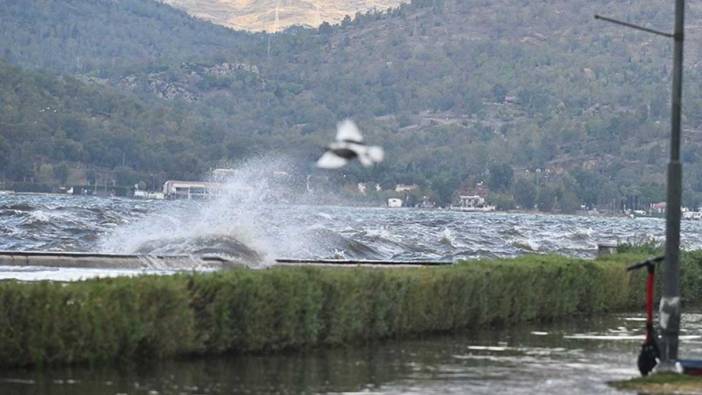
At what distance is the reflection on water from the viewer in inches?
821

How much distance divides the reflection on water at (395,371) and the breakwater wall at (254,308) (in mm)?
329

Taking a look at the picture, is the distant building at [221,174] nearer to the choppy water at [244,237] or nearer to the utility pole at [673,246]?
the choppy water at [244,237]

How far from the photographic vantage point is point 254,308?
2444 centimetres

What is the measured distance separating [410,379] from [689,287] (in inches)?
836

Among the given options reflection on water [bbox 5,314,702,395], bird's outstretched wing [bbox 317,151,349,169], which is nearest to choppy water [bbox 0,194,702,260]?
reflection on water [bbox 5,314,702,395]

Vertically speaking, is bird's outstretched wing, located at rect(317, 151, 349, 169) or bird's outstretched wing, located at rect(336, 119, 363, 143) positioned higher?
bird's outstretched wing, located at rect(336, 119, 363, 143)

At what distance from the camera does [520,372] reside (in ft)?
77.5

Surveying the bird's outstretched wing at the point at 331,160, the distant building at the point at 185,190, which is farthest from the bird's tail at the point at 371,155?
the distant building at the point at 185,190

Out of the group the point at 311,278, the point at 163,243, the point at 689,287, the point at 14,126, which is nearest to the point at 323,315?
the point at 311,278

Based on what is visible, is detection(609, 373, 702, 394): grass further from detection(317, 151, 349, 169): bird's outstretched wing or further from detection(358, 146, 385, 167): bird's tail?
detection(317, 151, 349, 169): bird's outstretched wing

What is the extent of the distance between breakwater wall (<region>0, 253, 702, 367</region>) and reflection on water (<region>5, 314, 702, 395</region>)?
1.08 ft

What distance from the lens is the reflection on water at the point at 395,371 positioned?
20.9m

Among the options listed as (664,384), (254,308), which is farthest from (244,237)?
(664,384)

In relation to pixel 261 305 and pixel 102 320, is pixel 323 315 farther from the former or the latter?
pixel 102 320
